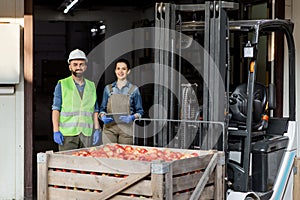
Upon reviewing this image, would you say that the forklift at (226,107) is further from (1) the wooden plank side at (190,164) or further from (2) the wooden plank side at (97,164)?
(2) the wooden plank side at (97,164)

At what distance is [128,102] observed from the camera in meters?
7.47

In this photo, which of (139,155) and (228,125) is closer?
(139,155)

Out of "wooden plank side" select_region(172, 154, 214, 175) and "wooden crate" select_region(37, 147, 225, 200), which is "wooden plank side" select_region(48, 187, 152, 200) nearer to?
"wooden crate" select_region(37, 147, 225, 200)

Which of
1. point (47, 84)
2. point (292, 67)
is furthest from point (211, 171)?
point (47, 84)

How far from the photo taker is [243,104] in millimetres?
6227

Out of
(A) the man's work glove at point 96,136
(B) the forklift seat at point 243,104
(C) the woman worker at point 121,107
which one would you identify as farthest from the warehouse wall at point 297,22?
(A) the man's work glove at point 96,136

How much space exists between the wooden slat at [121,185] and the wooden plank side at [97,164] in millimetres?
47

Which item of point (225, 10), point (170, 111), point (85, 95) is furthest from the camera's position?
point (85, 95)

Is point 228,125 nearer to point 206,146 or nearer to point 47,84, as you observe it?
point 206,146

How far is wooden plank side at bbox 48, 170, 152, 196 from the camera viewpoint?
4.87 m

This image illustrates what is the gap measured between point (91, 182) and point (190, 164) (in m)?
0.81

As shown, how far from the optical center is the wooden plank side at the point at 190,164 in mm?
4948

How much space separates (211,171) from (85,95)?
2350 millimetres

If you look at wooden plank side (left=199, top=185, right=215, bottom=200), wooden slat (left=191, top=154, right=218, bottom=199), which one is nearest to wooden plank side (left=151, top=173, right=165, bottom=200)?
→ wooden slat (left=191, top=154, right=218, bottom=199)
